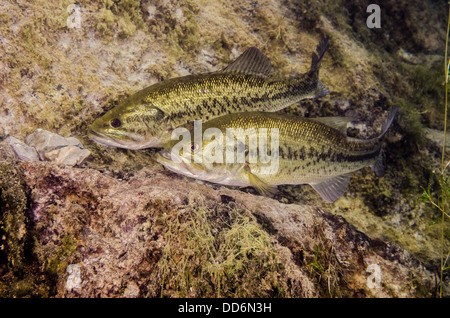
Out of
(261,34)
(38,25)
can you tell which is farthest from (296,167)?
(38,25)

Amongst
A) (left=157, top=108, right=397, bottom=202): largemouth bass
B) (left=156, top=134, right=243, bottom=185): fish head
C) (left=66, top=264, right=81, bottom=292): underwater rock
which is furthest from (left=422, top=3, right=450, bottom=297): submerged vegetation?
(left=66, top=264, right=81, bottom=292): underwater rock

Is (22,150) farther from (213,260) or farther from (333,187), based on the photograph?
(333,187)

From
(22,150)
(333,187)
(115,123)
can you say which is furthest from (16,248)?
(333,187)

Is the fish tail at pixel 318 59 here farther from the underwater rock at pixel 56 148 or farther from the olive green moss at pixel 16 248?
the olive green moss at pixel 16 248

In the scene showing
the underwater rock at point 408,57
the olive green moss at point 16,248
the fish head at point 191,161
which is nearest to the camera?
the olive green moss at point 16,248

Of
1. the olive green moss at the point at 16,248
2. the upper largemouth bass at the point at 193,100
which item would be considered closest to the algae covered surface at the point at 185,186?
the olive green moss at the point at 16,248

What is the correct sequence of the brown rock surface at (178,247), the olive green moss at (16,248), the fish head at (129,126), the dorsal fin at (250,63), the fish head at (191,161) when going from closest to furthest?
the olive green moss at (16,248), the brown rock surface at (178,247), the fish head at (191,161), the fish head at (129,126), the dorsal fin at (250,63)
